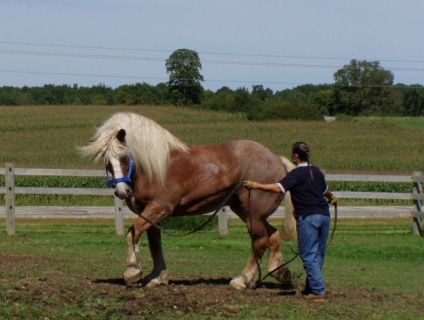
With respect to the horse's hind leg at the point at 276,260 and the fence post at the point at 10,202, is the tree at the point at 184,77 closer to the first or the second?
the fence post at the point at 10,202

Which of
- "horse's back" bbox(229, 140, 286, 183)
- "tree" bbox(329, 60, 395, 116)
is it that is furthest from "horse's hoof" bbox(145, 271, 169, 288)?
"tree" bbox(329, 60, 395, 116)

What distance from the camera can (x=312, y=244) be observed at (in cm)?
992

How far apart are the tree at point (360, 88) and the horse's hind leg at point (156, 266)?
337 feet

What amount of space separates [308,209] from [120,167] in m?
2.21

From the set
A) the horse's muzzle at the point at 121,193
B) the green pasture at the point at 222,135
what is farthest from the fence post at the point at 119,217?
the green pasture at the point at 222,135

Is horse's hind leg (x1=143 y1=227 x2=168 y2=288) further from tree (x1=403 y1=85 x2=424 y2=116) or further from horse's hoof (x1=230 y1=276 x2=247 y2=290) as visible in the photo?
tree (x1=403 y1=85 x2=424 y2=116)

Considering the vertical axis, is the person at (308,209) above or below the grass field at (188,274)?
above

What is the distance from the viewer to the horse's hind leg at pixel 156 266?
35.5 ft

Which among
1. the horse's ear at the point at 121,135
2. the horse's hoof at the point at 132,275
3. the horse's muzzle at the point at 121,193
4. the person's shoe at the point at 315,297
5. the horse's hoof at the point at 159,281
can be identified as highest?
the horse's ear at the point at 121,135

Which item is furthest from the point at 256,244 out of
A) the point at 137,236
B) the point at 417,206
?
the point at 417,206

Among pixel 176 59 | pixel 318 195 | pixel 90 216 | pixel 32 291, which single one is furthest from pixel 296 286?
pixel 176 59

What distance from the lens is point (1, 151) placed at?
55375mm

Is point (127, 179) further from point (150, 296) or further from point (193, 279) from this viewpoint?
point (193, 279)

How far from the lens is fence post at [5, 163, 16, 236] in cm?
1884
